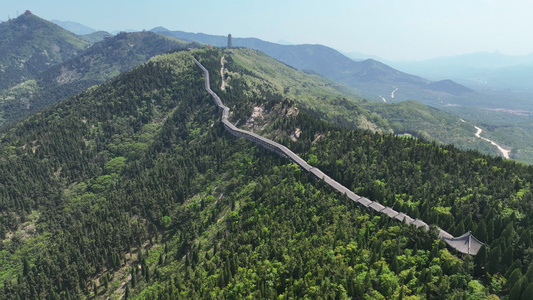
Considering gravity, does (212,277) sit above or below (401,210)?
below

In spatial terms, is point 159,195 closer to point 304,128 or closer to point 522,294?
point 304,128

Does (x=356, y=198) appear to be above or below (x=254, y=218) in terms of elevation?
above

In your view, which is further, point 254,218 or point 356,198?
point 254,218

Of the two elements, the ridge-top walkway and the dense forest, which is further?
the ridge-top walkway

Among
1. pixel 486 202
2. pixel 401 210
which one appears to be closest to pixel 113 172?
pixel 401 210
